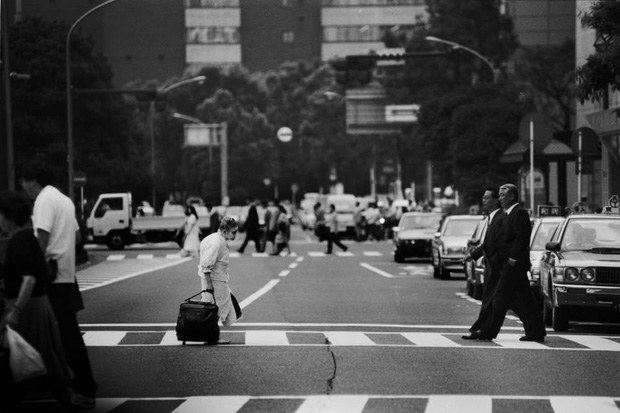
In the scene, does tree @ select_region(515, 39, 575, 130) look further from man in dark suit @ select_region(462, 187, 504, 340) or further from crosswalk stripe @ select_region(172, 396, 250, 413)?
crosswalk stripe @ select_region(172, 396, 250, 413)

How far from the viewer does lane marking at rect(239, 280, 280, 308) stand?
25.3 metres

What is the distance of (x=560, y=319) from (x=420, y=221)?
25301 millimetres

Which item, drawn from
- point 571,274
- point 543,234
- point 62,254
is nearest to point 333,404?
point 62,254

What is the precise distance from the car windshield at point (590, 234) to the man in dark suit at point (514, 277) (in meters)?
2.87

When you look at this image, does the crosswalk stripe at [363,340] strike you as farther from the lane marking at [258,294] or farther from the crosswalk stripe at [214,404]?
the lane marking at [258,294]

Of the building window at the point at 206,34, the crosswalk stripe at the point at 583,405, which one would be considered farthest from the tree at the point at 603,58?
the building window at the point at 206,34

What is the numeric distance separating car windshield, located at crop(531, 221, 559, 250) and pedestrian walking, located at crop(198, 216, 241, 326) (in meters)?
7.94

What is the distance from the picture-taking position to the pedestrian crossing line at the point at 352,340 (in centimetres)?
1722

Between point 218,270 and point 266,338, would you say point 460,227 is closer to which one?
point 266,338

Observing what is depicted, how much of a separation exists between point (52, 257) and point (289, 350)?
5.36 m

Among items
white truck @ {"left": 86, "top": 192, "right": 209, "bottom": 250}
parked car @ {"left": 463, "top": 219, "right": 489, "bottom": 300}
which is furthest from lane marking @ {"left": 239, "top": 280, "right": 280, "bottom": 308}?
white truck @ {"left": 86, "top": 192, "right": 209, "bottom": 250}

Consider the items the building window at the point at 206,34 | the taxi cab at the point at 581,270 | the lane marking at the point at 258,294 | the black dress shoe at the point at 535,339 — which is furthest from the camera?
the building window at the point at 206,34

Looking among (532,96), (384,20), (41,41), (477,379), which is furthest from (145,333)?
(384,20)

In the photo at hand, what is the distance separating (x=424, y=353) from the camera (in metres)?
16.2
